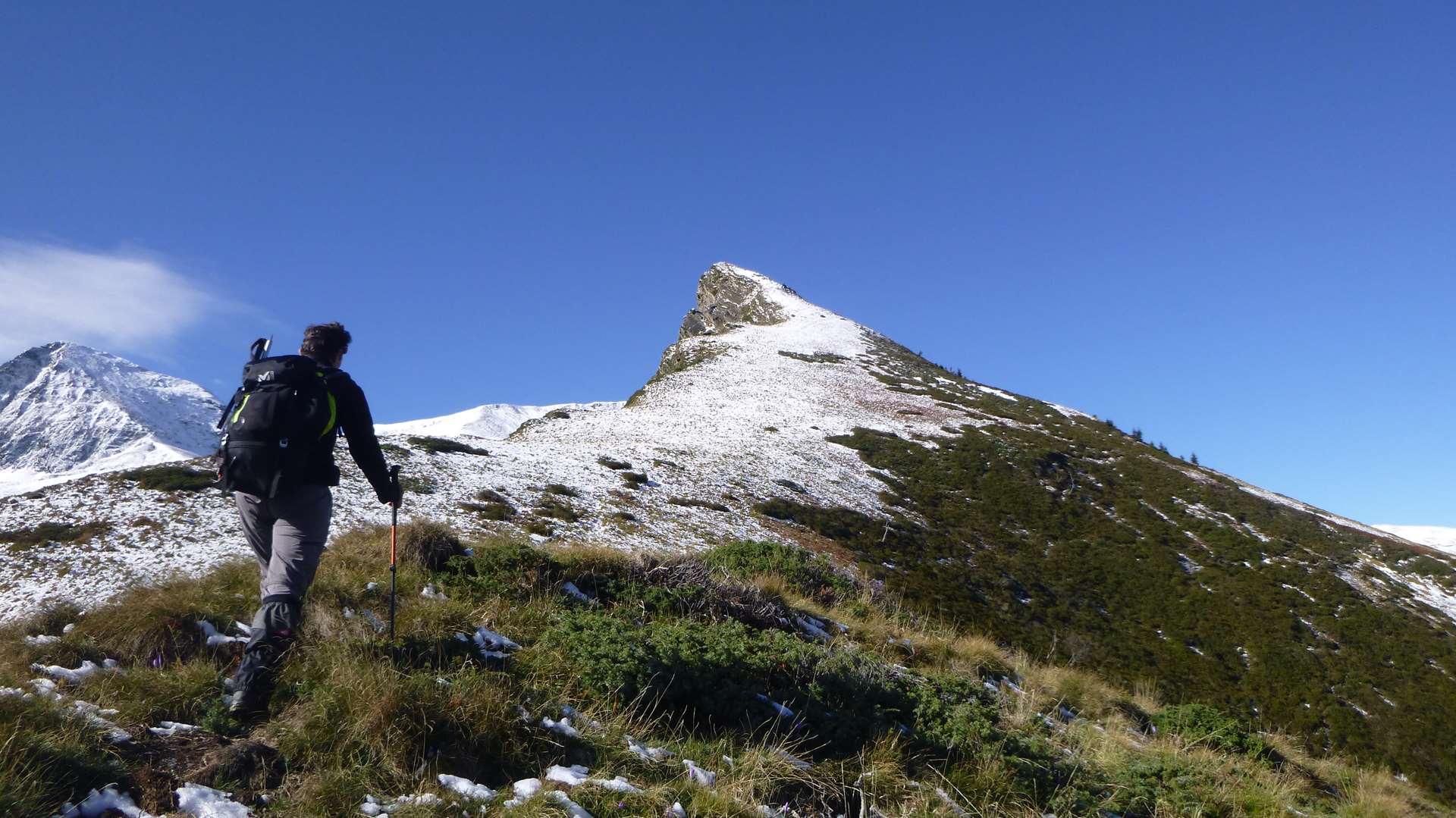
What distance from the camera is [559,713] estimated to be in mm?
4848

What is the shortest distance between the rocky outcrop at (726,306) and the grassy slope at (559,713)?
2552 inches

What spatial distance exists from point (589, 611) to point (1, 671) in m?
→ 3.79

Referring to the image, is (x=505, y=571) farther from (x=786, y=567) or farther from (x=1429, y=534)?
(x=1429, y=534)

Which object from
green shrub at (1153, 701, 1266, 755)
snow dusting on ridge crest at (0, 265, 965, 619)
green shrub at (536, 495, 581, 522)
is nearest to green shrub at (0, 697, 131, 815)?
snow dusting on ridge crest at (0, 265, 965, 619)

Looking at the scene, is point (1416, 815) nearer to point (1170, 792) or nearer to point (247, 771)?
point (1170, 792)

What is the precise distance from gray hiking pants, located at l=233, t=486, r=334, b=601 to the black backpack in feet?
0.57

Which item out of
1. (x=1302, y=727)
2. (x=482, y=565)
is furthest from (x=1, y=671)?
(x=1302, y=727)

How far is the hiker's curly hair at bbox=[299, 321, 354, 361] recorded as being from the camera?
541cm

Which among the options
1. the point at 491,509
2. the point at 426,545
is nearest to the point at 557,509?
the point at 491,509

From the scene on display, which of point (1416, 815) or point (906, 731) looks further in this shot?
point (1416, 815)

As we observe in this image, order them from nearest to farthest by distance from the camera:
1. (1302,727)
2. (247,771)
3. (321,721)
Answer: (247,771) < (321,721) < (1302,727)

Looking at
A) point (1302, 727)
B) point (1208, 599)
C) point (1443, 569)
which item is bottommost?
point (1302, 727)

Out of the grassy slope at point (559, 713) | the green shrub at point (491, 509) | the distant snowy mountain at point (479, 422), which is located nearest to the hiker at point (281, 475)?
the grassy slope at point (559, 713)

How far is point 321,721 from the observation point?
14.0 feet
